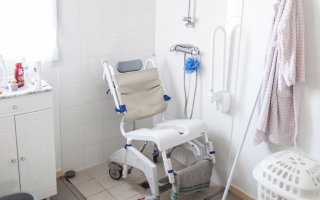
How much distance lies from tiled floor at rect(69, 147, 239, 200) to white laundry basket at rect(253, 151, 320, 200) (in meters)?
0.77

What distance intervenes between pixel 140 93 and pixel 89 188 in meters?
0.85

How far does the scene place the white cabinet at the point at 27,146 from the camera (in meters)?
1.98

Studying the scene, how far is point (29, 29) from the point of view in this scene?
2195 millimetres

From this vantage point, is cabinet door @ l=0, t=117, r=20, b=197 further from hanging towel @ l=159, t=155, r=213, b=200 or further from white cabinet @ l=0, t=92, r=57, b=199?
hanging towel @ l=159, t=155, r=213, b=200

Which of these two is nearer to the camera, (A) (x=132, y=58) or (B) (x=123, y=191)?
(B) (x=123, y=191)

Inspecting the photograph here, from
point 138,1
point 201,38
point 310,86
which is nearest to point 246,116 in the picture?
point 310,86

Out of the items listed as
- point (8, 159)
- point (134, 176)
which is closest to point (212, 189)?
point (134, 176)

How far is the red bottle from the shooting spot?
204 centimetres

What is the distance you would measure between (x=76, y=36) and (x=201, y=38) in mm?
966

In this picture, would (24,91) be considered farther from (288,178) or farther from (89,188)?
(288,178)

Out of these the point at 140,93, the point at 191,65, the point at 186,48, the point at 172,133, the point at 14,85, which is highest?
the point at 186,48

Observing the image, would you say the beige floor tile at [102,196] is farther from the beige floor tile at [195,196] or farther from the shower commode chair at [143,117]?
the beige floor tile at [195,196]

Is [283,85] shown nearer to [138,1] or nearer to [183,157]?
[183,157]

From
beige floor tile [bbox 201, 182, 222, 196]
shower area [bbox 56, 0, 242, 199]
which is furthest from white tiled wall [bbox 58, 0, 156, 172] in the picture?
beige floor tile [bbox 201, 182, 222, 196]
